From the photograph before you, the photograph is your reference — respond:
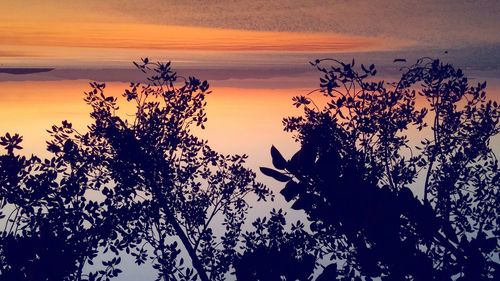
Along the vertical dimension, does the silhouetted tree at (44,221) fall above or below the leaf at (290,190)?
above

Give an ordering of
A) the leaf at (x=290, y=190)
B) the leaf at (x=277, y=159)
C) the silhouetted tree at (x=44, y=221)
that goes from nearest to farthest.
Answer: the leaf at (x=277, y=159) → the leaf at (x=290, y=190) → the silhouetted tree at (x=44, y=221)

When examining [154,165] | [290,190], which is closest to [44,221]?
[154,165]

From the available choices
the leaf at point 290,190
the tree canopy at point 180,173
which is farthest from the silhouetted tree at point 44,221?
the leaf at point 290,190

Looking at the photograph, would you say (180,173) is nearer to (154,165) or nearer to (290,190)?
(154,165)

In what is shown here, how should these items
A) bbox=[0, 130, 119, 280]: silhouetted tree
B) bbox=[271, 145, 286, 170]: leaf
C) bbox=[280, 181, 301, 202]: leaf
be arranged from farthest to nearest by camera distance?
bbox=[0, 130, 119, 280]: silhouetted tree < bbox=[280, 181, 301, 202]: leaf < bbox=[271, 145, 286, 170]: leaf

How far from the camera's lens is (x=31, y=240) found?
1622cm

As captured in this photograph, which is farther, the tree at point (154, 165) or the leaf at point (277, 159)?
the tree at point (154, 165)

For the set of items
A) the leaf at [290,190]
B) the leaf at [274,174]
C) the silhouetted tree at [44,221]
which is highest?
the silhouetted tree at [44,221]

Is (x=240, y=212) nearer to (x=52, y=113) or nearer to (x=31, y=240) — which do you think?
(x=31, y=240)

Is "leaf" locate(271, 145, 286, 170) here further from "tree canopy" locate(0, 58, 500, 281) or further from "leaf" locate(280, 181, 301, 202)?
"tree canopy" locate(0, 58, 500, 281)

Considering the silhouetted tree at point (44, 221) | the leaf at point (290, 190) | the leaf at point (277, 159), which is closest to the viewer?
the leaf at point (277, 159)

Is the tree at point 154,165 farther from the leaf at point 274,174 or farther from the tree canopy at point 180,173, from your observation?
the leaf at point 274,174

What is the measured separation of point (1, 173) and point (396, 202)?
45.4 feet

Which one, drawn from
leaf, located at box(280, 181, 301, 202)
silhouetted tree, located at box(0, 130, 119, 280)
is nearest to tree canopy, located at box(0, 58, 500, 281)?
silhouetted tree, located at box(0, 130, 119, 280)
